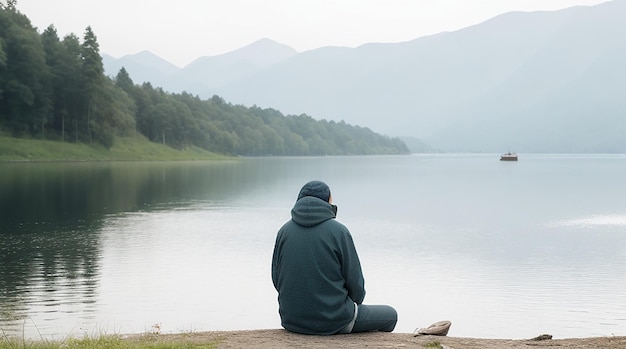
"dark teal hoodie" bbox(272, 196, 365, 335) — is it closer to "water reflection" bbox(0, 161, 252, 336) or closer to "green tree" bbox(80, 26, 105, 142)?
"water reflection" bbox(0, 161, 252, 336)

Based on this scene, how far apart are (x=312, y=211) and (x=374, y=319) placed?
2.28 meters

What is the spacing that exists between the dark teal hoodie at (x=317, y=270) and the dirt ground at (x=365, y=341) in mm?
315

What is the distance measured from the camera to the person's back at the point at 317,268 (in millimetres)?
10273

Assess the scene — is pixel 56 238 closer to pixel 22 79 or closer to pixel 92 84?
pixel 22 79

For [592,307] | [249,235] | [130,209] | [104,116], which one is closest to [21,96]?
[104,116]

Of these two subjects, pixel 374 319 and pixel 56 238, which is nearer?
pixel 374 319

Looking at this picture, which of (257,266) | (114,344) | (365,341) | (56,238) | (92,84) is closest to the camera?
(114,344)

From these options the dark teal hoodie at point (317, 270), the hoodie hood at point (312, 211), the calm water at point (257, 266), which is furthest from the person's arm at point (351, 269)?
the calm water at point (257, 266)

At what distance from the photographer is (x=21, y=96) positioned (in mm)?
120250

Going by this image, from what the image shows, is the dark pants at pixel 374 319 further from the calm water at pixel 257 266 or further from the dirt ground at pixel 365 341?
the calm water at pixel 257 266

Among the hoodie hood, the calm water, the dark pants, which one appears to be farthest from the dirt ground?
the calm water

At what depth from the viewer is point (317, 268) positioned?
1031 centimetres

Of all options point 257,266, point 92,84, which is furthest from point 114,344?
point 92,84

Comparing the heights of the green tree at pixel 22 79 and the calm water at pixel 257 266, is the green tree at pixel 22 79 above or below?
above
